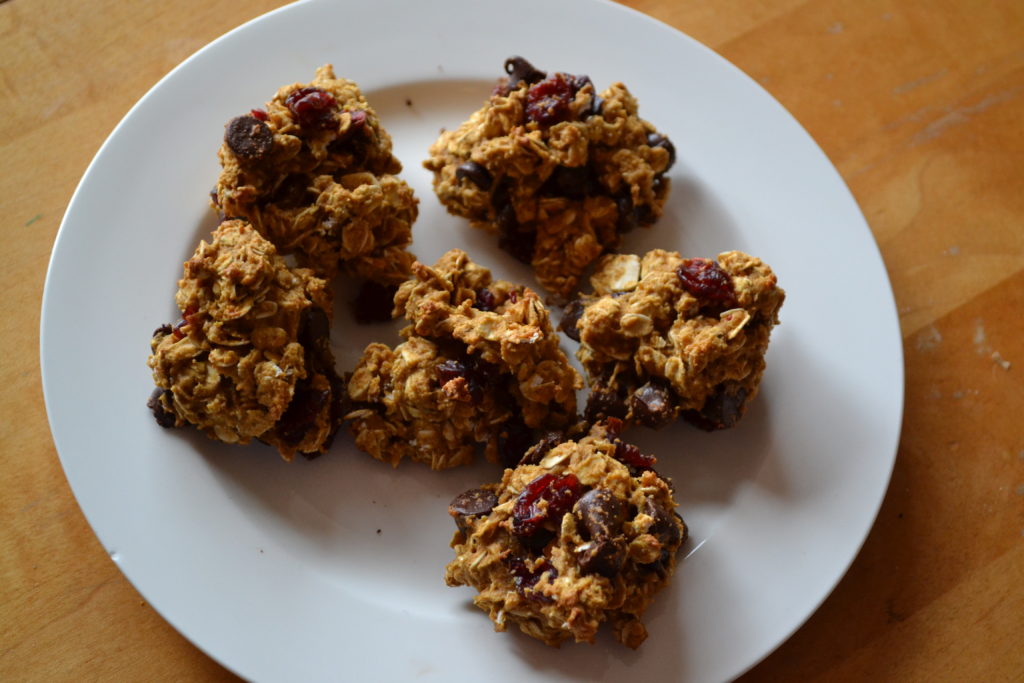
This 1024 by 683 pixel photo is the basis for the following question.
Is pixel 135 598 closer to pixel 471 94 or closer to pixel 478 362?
pixel 478 362

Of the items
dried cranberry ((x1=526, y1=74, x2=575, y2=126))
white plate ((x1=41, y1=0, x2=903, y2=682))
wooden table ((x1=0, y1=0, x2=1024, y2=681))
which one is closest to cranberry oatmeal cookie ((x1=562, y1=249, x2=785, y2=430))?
white plate ((x1=41, y1=0, x2=903, y2=682))

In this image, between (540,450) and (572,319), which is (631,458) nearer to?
(540,450)

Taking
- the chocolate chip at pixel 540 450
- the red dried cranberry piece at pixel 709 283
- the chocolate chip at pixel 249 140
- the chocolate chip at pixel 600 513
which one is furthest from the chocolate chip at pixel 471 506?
the chocolate chip at pixel 249 140

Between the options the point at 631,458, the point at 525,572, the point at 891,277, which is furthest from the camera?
the point at 891,277

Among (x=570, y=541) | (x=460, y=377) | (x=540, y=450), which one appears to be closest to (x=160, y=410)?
(x=460, y=377)

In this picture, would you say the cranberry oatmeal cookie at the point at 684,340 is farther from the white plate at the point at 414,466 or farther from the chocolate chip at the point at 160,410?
the chocolate chip at the point at 160,410

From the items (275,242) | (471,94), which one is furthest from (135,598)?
(471,94)

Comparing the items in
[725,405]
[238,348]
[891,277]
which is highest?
[238,348]
